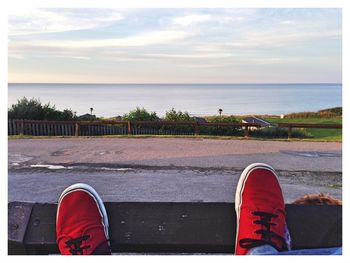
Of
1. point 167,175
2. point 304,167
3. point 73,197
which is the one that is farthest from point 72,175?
point 73,197

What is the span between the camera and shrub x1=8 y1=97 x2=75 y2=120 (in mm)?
11344

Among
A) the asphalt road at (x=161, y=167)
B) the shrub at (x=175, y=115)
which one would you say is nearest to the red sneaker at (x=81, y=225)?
the asphalt road at (x=161, y=167)

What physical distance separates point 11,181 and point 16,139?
442 centimetres

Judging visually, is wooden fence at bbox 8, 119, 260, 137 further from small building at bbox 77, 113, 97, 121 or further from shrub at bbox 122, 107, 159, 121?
small building at bbox 77, 113, 97, 121

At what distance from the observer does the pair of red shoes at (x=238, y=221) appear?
102cm

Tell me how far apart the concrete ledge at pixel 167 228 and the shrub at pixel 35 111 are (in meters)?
10.7

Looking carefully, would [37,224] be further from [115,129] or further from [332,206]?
[115,129]

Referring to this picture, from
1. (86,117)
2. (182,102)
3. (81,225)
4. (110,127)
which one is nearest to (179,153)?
(110,127)

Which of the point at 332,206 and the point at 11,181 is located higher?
the point at 332,206

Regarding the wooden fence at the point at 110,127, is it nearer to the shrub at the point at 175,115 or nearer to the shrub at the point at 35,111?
the shrub at the point at 35,111

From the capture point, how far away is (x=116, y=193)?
419 centimetres

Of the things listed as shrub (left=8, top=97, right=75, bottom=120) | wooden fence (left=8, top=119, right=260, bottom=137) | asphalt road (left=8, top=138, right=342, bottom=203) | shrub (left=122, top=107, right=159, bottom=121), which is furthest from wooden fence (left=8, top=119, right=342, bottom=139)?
asphalt road (left=8, top=138, right=342, bottom=203)

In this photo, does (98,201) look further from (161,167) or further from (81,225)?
(161,167)

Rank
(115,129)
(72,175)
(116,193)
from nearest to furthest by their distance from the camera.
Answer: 1. (116,193)
2. (72,175)
3. (115,129)
